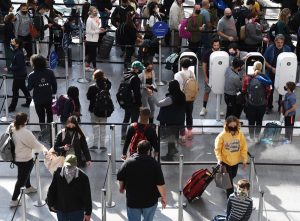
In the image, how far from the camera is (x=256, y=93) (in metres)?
13.2

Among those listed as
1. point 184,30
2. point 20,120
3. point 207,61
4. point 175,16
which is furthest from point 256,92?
point 175,16

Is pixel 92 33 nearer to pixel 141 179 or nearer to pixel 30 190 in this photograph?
pixel 30 190

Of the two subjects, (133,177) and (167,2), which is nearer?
(133,177)

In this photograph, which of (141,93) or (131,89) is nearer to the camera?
(131,89)

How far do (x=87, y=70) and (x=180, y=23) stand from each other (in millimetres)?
2424

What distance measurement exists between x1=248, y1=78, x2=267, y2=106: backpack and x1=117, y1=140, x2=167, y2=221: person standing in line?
426 centimetres

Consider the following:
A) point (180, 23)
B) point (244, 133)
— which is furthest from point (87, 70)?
point (244, 133)

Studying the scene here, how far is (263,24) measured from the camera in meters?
18.3

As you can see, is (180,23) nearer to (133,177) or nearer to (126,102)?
(126,102)

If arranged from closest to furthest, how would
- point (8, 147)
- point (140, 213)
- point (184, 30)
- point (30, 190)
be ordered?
point (140, 213), point (8, 147), point (30, 190), point (184, 30)

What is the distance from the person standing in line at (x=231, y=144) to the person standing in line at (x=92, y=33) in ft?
20.8

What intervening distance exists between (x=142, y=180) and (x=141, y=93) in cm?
396

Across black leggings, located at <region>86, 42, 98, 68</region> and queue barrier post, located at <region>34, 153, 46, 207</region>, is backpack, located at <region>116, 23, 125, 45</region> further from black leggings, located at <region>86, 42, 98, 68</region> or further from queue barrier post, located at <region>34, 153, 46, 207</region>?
queue barrier post, located at <region>34, 153, 46, 207</region>

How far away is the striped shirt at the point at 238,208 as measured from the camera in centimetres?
927
